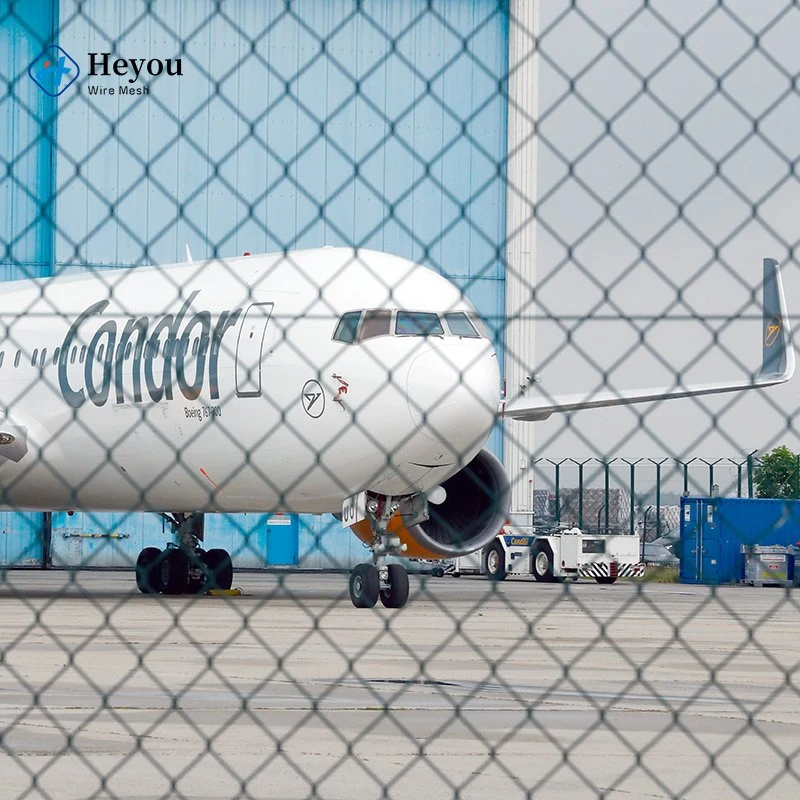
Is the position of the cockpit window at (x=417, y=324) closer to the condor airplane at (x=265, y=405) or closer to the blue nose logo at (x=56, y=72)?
the condor airplane at (x=265, y=405)

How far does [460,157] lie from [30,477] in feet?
41.4

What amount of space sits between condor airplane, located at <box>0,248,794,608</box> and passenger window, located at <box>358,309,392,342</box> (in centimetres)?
2

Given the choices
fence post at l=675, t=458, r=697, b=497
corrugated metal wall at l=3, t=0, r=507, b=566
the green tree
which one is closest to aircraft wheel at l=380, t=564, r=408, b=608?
the green tree

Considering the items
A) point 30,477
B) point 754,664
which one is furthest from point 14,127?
point 754,664

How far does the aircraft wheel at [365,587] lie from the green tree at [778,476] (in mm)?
6147

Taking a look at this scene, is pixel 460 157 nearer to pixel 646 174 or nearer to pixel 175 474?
pixel 175 474

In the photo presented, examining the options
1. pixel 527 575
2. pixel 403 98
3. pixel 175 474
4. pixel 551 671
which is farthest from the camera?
pixel 527 575

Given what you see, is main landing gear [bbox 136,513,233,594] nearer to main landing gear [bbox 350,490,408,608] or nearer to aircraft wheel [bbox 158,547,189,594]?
aircraft wheel [bbox 158,547,189,594]

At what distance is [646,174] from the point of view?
4.47 m

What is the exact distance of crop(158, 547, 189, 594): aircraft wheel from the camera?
64.1 ft

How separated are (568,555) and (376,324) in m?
13.7

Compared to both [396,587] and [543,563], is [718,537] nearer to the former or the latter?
[543,563]

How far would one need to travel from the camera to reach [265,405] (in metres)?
16.7

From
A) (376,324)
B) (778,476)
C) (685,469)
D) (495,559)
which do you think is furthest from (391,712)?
(495,559)
